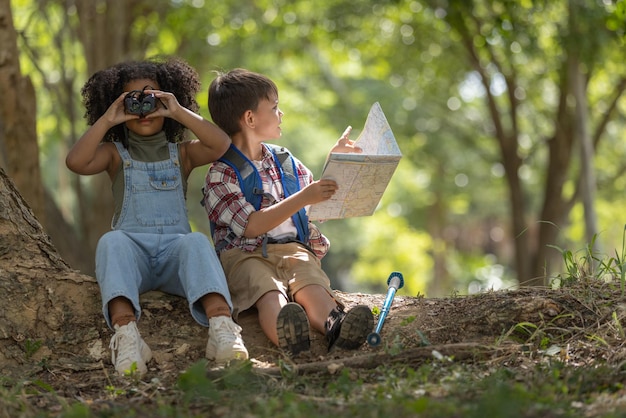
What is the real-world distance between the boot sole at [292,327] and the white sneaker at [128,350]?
0.58 metres

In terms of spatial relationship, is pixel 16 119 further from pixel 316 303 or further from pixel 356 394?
pixel 356 394

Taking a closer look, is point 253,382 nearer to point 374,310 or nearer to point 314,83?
point 374,310

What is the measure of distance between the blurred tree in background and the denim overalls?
6.15 feet

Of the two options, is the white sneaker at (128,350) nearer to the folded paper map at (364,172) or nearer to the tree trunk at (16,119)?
the folded paper map at (364,172)

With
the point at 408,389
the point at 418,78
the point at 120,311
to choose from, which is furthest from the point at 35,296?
the point at 418,78

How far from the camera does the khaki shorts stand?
14.0ft

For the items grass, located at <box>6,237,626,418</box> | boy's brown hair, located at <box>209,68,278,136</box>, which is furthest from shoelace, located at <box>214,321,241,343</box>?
boy's brown hair, located at <box>209,68,278,136</box>

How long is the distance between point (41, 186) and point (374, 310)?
333 centimetres

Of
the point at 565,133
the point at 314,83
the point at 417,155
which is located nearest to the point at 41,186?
the point at 565,133

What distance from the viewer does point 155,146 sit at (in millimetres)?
4539

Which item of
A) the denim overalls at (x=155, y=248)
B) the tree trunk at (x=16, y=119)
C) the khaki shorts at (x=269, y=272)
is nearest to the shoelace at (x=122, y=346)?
the denim overalls at (x=155, y=248)

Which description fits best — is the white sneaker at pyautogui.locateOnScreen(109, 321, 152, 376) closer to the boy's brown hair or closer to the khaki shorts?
the khaki shorts

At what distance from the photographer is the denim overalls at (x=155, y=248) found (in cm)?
403

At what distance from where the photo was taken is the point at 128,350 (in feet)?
12.8
